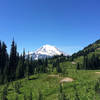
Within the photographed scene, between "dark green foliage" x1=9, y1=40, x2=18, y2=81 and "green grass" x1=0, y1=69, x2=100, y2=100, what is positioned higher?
"dark green foliage" x1=9, y1=40, x2=18, y2=81

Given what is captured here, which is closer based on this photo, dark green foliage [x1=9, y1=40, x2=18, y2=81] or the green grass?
the green grass

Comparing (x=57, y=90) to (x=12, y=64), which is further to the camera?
(x=12, y=64)

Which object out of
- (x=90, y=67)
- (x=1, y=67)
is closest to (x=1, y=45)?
(x=1, y=67)

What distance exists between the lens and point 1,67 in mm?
103312

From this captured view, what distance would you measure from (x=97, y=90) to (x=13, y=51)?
86.8 meters

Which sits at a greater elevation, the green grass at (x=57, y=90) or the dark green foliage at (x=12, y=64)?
the dark green foliage at (x=12, y=64)

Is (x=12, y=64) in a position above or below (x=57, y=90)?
above

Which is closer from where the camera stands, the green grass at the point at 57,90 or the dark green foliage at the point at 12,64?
the green grass at the point at 57,90

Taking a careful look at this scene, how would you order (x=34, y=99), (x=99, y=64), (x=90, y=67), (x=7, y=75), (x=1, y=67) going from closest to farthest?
(x=34, y=99)
(x=7, y=75)
(x=1, y=67)
(x=90, y=67)
(x=99, y=64)

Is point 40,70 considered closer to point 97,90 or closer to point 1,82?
point 1,82

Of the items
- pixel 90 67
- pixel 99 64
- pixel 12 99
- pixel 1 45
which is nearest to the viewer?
pixel 12 99

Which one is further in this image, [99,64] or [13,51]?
[99,64]

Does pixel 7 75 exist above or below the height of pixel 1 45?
below

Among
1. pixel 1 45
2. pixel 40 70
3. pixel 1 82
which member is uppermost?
pixel 1 45
